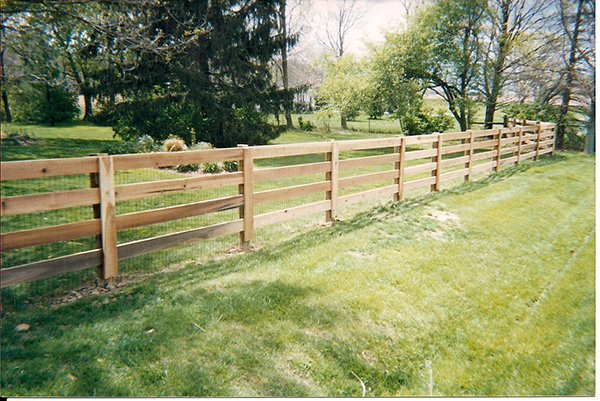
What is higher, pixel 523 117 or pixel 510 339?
pixel 523 117

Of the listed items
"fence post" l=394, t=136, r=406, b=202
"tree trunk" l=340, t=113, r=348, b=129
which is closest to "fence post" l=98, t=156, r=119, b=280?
"fence post" l=394, t=136, r=406, b=202

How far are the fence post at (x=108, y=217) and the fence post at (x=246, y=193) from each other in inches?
36.3

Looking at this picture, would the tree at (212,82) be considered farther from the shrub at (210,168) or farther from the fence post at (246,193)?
the fence post at (246,193)

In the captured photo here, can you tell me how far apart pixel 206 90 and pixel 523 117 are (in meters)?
4.52

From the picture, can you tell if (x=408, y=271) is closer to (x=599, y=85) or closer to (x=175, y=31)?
(x=599, y=85)

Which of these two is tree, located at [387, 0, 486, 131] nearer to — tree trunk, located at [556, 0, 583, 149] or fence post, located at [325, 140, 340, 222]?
tree trunk, located at [556, 0, 583, 149]

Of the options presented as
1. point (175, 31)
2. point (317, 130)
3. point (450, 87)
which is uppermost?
point (175, 31)

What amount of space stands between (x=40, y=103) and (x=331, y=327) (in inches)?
100

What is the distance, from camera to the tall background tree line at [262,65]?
3.15 metres

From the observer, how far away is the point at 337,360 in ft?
6.51

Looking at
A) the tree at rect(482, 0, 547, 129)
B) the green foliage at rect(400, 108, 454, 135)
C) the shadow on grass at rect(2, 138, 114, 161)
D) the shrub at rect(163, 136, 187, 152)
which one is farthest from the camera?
the green foliage at rect(400, 108, 454, 135)

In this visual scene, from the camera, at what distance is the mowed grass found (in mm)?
1790

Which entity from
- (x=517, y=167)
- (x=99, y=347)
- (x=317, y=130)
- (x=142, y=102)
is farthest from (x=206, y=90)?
(x=99, y=347)

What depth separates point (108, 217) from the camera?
2.33 meters
